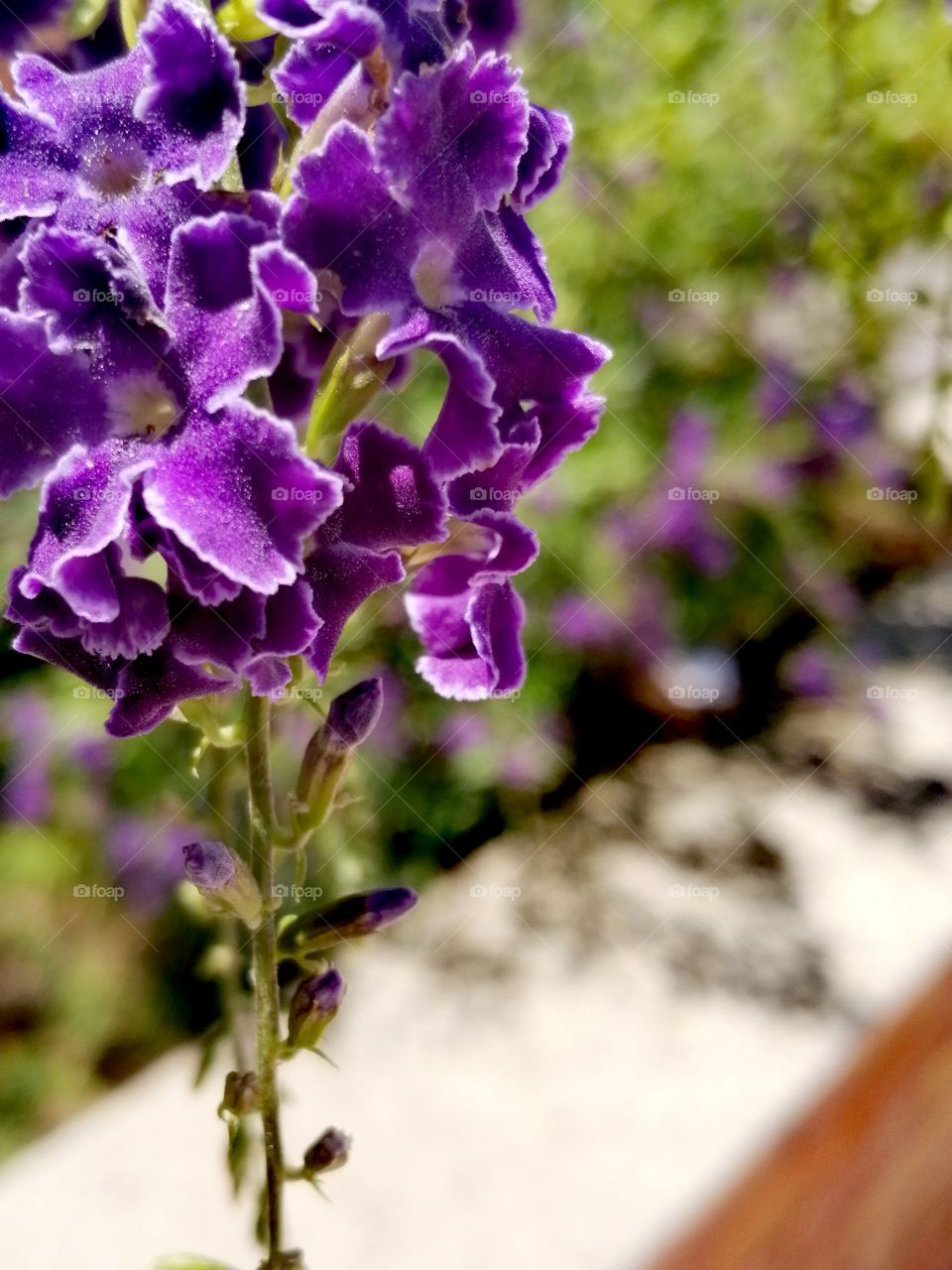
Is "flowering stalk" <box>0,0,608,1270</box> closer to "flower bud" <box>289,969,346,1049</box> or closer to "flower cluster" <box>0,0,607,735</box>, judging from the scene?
"flower cluster" <box>0,0,607,735</box>

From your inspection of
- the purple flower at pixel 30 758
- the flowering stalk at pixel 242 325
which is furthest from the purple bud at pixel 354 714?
the purple flower at pixel 30 758

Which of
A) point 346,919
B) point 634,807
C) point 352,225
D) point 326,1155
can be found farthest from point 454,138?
point 634,807

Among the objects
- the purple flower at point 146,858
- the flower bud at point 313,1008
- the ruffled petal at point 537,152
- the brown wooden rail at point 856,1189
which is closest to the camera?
the ruffled petal at point 537,152

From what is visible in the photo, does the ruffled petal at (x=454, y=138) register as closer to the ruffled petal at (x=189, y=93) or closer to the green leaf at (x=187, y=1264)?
the ruffled petal at (x=189, y=93)

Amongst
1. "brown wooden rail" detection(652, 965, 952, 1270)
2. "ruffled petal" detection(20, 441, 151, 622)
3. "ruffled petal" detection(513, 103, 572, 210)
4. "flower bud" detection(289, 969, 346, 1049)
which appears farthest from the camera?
"brown wooden rail" detection(652, 965, 952, 1270)

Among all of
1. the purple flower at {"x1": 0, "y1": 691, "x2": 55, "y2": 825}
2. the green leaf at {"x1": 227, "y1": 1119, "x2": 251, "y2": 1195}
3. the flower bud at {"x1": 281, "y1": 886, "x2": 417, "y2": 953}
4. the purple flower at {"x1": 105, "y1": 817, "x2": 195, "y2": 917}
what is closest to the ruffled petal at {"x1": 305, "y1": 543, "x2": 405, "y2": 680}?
the flower bud at {"x1": 281, "y1": 886, "x2": 417, "y2": 953}

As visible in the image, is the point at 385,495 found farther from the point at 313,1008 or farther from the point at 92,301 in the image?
the point at 313,1008
